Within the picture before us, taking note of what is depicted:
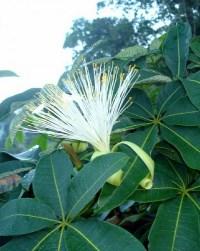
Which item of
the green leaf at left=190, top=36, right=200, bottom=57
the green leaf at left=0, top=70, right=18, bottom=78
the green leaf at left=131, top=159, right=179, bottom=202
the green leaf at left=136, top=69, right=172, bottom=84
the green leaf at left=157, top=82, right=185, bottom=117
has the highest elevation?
the green leaf at left=0, top=70, right=18, bottom=78

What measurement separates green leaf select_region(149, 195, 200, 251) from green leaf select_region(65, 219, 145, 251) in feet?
0.15

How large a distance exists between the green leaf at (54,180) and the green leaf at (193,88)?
0.20 meters

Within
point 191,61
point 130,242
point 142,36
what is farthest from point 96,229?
point 142,36

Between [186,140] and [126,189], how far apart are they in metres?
0.12

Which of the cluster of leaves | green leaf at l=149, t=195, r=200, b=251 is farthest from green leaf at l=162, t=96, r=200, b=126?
green leaf at l=149, t=195, r=200, b=251

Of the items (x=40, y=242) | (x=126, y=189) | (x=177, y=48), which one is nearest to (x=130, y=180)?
Result: (x=126, y=189)

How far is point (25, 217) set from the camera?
0.56 m

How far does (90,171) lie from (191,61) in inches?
13.1

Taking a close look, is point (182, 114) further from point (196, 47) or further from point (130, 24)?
point (130, 24)

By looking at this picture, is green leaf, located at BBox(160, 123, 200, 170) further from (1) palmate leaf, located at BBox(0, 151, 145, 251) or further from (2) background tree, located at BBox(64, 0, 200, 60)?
(2) background tree, located at BBox(64, 0, 200, 60)

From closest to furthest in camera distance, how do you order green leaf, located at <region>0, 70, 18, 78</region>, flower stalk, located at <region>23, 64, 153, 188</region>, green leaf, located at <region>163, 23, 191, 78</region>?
flower stalk, located at <region>23, 64, 153, 188</region> < green leaf, located at <region>163, 23, 191, 78</region> < green leaf, located at <region>0, 70, 18, 78</region>

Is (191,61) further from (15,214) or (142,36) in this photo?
(142,36)

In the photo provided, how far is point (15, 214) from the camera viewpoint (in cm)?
57

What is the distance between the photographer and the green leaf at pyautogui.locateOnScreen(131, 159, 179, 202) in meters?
0.59
